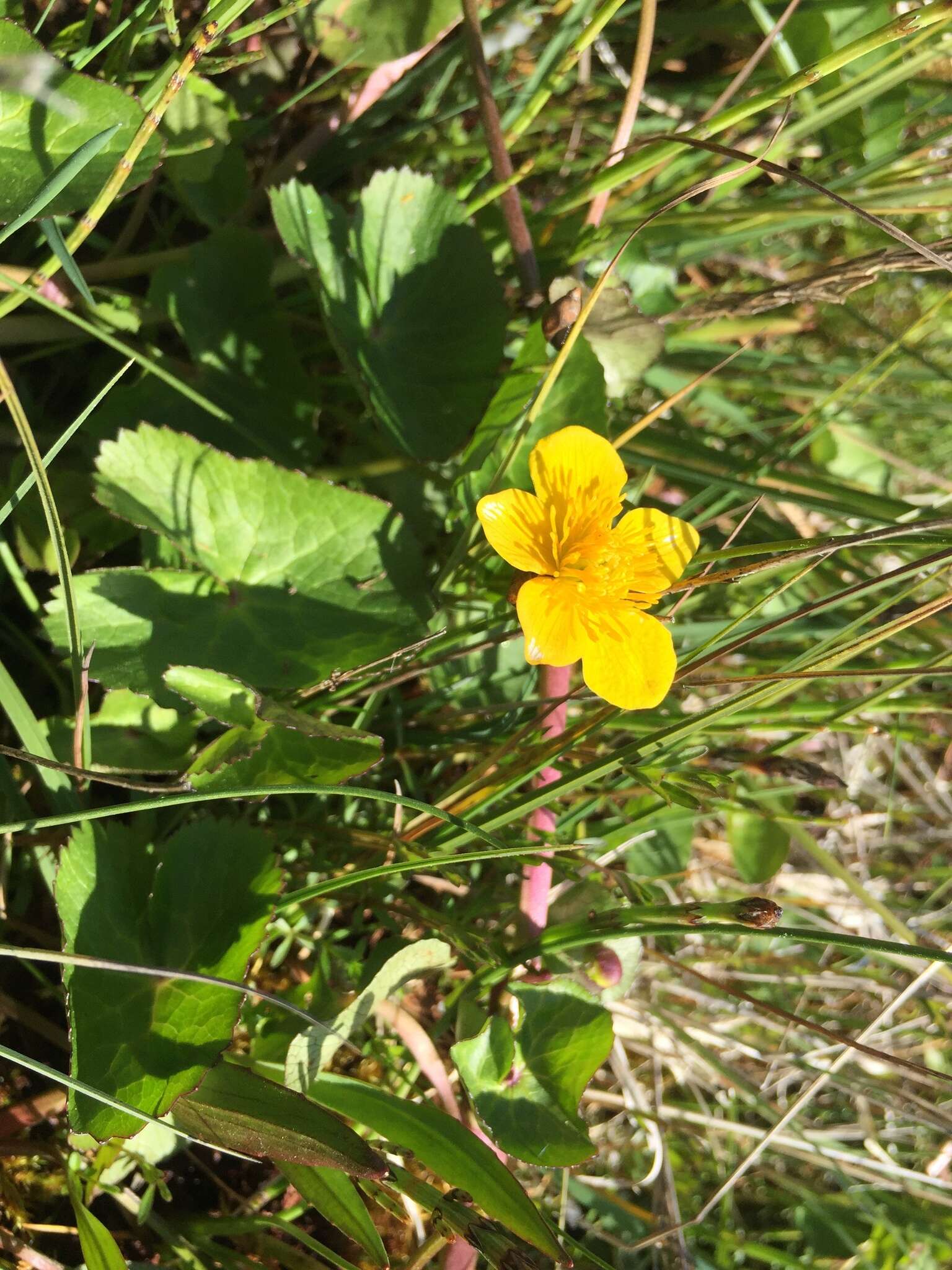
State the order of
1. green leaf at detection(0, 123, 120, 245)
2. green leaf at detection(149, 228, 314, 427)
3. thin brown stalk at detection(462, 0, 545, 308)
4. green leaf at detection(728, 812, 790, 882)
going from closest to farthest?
green leaf at detection(0, 123, 120, 245) < thin brown stalk at detection(462, 0, 545, 308) < green leaf at detection(149, 228, 314, 427) < green leaf at detection(728, 812, 790, 882)

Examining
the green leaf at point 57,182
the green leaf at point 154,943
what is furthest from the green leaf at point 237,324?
the green leaf at point 154,943

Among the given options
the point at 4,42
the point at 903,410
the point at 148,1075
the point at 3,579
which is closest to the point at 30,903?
the point at 148,1075

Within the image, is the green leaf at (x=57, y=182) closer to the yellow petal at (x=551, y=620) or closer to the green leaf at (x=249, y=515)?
the green leaf at (x=249, y=515)

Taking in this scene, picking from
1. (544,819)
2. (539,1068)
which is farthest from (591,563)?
(539,1068)

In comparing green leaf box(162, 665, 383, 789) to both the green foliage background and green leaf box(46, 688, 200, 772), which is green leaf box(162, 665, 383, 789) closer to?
the green foliage background

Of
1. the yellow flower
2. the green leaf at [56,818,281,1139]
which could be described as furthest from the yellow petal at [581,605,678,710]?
the green leaf at [56,818,281,1139]

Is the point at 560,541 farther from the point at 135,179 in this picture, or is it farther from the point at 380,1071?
the point at 380,1071

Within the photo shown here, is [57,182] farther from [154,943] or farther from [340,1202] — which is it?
[340,1202]
